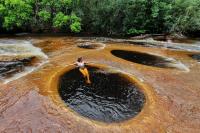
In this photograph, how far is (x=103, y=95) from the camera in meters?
15.2

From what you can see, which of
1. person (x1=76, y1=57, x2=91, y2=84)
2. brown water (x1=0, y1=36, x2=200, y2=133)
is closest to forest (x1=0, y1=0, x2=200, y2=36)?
brown water (x1=0, y1=36, x2=200, y2=133)

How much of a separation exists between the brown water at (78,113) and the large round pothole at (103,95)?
400 millimetres

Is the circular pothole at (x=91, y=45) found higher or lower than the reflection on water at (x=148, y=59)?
higher

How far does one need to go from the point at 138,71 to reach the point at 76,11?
1761 cm

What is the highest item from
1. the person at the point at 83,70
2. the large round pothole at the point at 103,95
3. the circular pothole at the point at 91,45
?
the circular pothole at the point at 91,45

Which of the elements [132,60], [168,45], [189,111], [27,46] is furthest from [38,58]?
[168,45]

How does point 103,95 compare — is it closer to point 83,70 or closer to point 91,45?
point 83,70

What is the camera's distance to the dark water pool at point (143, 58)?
71.4 ft

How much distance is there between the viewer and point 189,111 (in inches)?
548

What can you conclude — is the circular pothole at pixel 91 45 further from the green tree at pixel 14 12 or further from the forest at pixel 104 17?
the green tree at pixel 14 12

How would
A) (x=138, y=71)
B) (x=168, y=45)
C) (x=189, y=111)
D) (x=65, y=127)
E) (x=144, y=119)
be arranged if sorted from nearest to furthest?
1. (x=65, y=127)
2. (x=144, y=119)
3. (x=189, y=111)
4. (x=138, y=71)
5. (x=168, y=45)

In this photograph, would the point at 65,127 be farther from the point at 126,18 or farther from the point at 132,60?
the point at 126,18

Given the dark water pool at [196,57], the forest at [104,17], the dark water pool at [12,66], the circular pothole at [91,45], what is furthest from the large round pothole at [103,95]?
the forest at [104,17]

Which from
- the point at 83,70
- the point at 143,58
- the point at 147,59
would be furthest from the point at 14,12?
the point at 147,59
